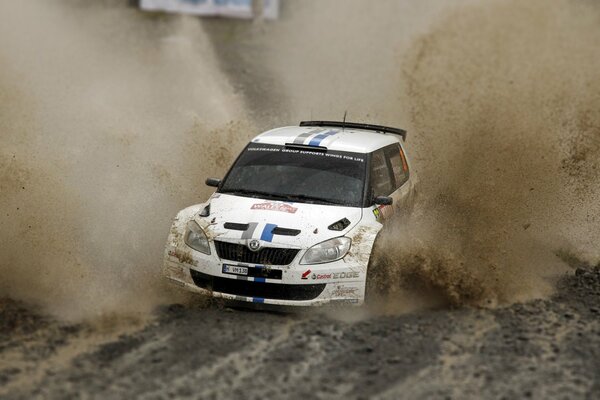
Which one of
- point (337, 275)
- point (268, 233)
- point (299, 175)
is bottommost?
point (337, 275)

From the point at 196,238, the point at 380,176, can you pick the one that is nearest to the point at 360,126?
the point at 380,176

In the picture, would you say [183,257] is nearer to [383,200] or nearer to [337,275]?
[337,275]

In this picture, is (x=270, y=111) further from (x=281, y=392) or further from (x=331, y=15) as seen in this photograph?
(x=281, y=392)

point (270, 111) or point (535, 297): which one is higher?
point (270, 111)

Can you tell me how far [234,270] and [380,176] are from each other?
223cm

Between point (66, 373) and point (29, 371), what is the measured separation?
10.6 inches

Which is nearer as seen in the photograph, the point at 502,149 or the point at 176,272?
the point at 176,272

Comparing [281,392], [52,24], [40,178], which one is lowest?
[281,392]

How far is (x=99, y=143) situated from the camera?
14531mm

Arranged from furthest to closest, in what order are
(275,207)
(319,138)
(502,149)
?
(502,149), (319,138), (275,207)

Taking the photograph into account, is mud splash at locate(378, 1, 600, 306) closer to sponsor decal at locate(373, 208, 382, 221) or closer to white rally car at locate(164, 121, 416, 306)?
sponsor decal at locate(373, 208, 382, 221)

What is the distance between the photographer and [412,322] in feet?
24.2

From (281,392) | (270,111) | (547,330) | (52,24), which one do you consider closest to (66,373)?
(281,392)

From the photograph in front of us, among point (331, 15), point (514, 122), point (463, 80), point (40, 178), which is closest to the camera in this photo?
point (40, 178)
